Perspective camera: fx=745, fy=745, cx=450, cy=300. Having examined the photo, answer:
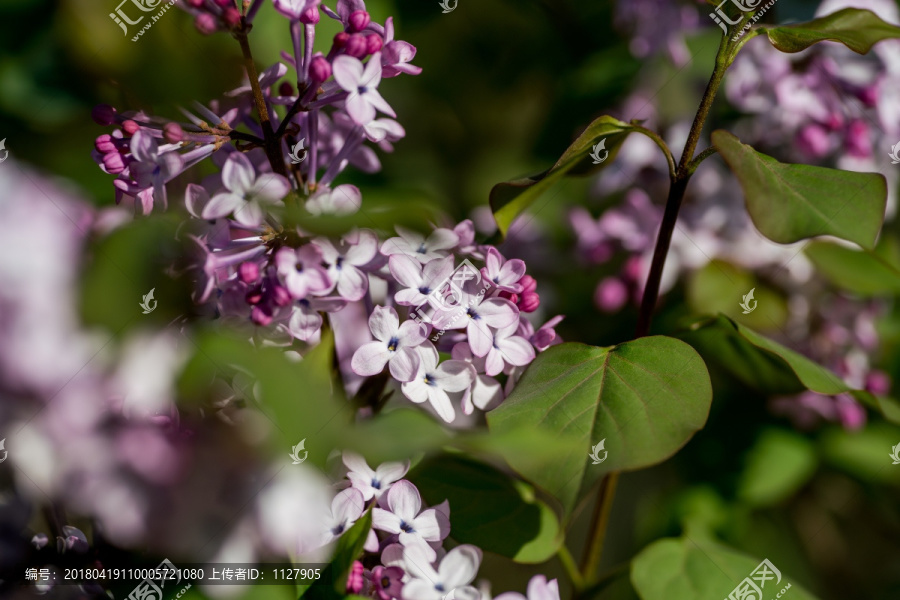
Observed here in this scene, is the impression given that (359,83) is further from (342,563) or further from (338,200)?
(342,563)

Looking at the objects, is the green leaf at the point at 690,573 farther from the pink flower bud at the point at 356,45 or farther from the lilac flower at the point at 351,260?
the pink flower bud at the point at 356,45

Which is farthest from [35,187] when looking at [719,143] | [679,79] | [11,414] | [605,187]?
[679,79]

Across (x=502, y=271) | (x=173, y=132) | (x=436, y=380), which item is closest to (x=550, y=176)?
(x=502, y=271)

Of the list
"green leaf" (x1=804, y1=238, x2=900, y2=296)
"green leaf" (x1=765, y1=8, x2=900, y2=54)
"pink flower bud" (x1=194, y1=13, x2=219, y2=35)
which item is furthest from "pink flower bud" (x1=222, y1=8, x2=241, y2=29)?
"green leaf" (x1=804, y1=238, x2=900, y2=296)

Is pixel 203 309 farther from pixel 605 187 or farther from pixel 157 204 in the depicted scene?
pixel 605 187

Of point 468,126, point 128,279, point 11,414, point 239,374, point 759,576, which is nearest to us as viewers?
point 128,279
